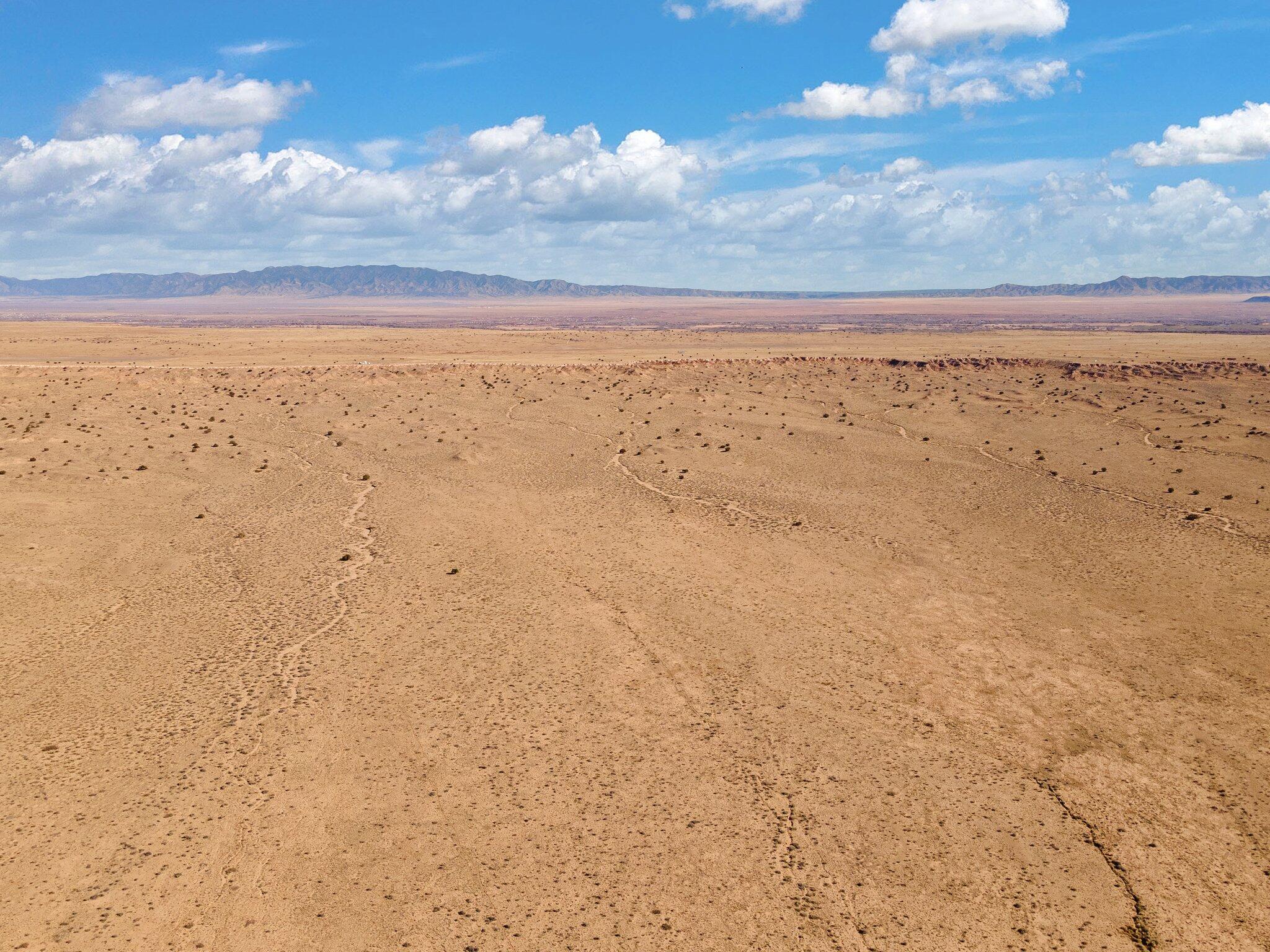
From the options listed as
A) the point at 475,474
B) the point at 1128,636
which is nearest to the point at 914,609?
the point at 1128,636

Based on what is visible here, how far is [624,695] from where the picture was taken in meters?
17.1

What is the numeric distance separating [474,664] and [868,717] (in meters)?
7.89

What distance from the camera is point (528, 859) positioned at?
12250mm

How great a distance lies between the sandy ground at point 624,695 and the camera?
38.0 feet

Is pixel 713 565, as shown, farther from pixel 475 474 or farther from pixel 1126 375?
pixel 1126 375

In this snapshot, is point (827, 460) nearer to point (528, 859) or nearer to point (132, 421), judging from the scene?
point (528, 859)

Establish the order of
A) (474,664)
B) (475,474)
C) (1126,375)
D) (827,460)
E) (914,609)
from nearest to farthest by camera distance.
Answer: (474,664) → (914,609) → (475,474) → (827,460) → (1126,375)

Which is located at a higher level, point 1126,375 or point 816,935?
point 1126,375

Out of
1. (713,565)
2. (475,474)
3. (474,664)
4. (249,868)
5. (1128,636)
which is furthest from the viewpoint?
(475,474)

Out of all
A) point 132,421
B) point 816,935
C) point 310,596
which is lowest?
point 816,935

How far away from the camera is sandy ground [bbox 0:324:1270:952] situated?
11578mm

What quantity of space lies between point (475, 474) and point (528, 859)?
2312 cm

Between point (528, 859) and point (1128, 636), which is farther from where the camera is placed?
point (1128, 636)

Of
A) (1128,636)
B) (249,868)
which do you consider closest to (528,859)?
(249,868)
